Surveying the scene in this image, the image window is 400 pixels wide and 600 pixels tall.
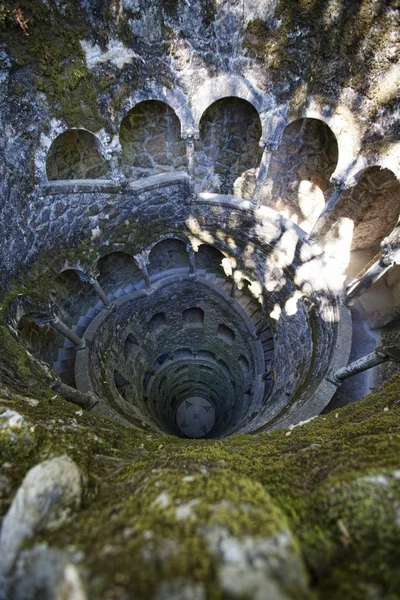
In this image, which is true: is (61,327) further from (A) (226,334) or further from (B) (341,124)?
(B) (341,124)

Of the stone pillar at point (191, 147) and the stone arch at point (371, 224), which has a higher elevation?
the stone pillar at point (191, 147)

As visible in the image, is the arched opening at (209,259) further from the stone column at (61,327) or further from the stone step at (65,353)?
the stone step at (65,353)

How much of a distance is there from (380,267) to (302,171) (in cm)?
402

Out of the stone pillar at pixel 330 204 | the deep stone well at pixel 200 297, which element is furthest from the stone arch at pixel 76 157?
the stone pillar at pixel 330 204

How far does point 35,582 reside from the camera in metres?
1.45

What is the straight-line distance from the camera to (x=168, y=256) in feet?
42.1

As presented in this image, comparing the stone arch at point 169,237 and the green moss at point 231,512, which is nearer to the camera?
the green moss at point 231,512

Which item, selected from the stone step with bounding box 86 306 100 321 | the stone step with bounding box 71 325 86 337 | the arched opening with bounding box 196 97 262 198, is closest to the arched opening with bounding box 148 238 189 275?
the arched opening with bounding box 196 97 262 198


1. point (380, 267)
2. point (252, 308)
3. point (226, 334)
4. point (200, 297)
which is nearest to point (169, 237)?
point (200, 297)

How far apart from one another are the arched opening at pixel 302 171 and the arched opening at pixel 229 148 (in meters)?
0.69

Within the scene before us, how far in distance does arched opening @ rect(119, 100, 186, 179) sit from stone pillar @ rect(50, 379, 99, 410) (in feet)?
20.6

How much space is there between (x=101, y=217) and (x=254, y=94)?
513cm

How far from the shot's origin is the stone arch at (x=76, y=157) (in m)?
8.35

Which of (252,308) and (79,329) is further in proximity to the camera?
(252,308)
